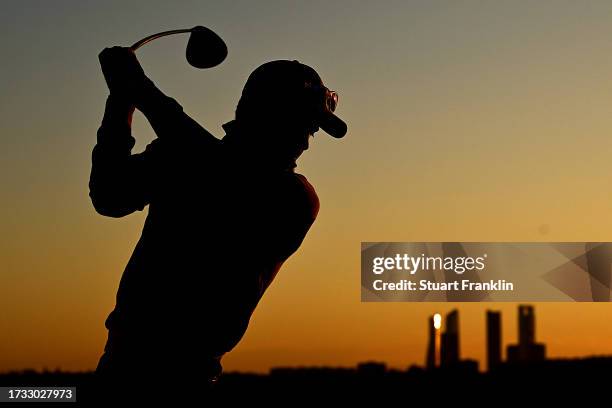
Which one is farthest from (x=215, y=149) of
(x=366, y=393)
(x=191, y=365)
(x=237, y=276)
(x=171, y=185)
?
(x=366, y=393)

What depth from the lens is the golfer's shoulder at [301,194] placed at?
3.69 meters

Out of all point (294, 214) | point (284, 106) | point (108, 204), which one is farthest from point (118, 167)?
point (294, 214)

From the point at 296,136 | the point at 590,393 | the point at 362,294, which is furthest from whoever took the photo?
the point at 590,393

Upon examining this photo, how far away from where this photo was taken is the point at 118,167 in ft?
10.9

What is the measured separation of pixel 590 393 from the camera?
2420 cm

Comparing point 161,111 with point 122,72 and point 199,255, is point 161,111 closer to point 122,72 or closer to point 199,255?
point 122,72

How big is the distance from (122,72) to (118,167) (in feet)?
0.87

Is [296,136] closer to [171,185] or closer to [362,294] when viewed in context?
[171,185]

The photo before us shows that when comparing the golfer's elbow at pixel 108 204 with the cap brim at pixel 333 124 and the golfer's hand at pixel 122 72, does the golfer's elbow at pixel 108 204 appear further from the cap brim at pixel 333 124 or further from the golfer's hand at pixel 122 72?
the cap brim at pixel 333 124

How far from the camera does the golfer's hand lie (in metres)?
3.27

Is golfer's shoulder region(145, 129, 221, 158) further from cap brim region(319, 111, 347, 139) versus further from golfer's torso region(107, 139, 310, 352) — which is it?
cap brim region(319, 111, 347, 139)

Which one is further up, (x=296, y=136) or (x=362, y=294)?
(x=362, y=294)

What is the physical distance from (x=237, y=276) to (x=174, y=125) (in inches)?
19.8

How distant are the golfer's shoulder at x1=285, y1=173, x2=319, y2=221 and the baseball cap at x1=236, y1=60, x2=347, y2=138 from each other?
0.22 m
